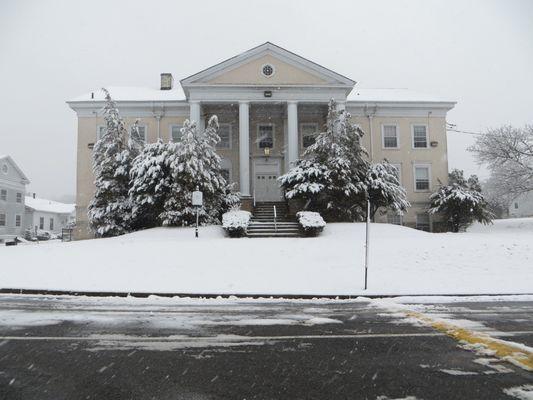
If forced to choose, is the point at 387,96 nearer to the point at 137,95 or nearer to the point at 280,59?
the point at 280,59

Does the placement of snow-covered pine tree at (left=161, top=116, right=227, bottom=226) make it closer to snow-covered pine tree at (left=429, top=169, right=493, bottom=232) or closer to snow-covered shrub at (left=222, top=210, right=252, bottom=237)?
snow-covered shrub at (left=222, top=210, right=252, bottom=237)

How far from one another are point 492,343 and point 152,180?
1691 centimetres

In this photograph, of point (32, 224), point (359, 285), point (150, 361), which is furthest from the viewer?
point (32, 224)

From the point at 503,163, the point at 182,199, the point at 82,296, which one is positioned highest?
the point at 503,163

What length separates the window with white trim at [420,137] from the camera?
29.8 m

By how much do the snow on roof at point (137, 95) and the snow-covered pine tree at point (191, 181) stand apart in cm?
956

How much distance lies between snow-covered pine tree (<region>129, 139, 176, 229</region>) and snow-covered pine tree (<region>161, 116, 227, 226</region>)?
465mm

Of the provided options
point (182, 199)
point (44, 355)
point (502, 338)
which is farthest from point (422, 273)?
point (182, 199)

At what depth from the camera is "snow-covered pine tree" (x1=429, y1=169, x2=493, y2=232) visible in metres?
25.8

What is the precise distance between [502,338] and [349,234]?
501 inches

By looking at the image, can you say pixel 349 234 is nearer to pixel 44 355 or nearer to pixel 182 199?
pixel 182 199

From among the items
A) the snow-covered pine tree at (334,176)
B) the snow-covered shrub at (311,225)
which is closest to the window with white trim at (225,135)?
the snow-covered pine tree at (334,176)

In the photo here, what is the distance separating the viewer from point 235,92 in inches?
1006

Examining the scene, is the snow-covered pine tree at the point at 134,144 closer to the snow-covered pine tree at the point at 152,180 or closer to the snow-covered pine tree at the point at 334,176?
the snow-covered pine tree at the point at 152,180
